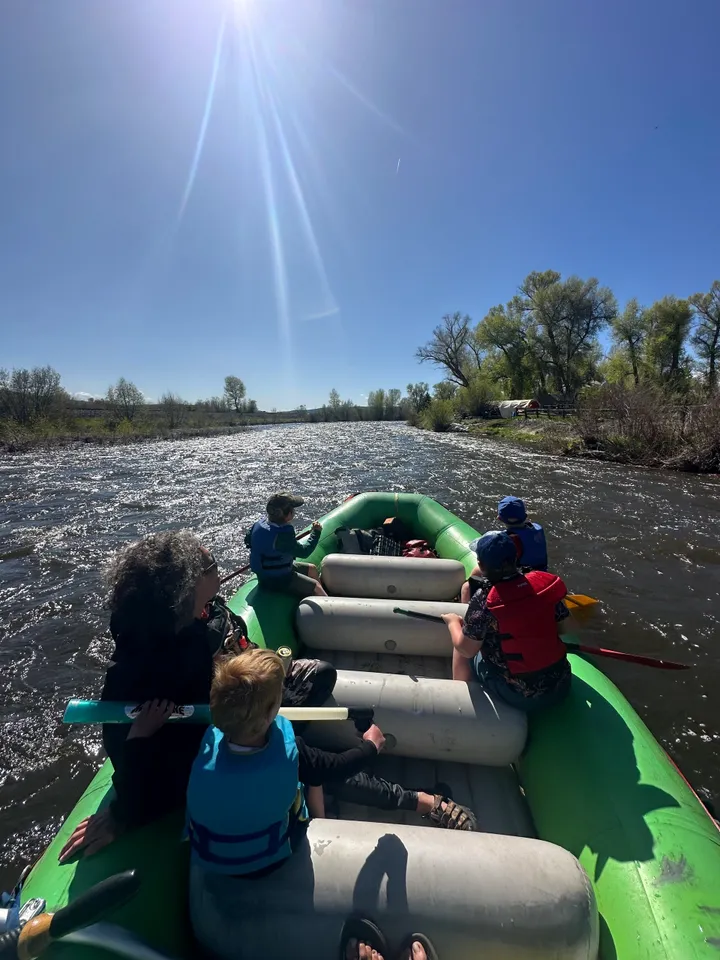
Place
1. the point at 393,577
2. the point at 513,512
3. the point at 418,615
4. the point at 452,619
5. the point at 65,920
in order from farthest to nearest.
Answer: the point at 393,577 → the point at 513,512 → the point at 418,615 → the point at 452,619 → the point at 65,920

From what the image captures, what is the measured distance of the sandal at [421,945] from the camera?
1.32 m

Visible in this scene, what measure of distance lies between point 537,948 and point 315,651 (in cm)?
249

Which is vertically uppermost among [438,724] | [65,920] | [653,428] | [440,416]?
[440,416]

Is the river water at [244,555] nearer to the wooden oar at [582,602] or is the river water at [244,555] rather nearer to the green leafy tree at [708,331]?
the wooden oar at [582,602]

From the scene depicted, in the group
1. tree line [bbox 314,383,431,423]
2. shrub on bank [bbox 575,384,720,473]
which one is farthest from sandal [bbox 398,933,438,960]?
tree line [bbox 314,383,431,423]

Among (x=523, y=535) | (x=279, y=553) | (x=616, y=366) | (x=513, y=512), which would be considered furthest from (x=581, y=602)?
(x=616, y=366)

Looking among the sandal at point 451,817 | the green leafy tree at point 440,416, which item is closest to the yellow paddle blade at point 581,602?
the sandal at point 451,817

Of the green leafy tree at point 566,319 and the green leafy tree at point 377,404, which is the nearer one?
the green leafy tree at point 566,319

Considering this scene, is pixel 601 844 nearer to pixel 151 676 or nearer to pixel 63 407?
pixel 151 676

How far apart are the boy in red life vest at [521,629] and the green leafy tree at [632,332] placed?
115ft

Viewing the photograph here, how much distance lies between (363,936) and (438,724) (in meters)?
1.10

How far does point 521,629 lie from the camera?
2.32m

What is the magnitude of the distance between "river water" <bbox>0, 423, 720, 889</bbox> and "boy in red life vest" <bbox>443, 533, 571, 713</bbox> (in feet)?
5.32

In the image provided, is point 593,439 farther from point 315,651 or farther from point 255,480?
point 315,651
